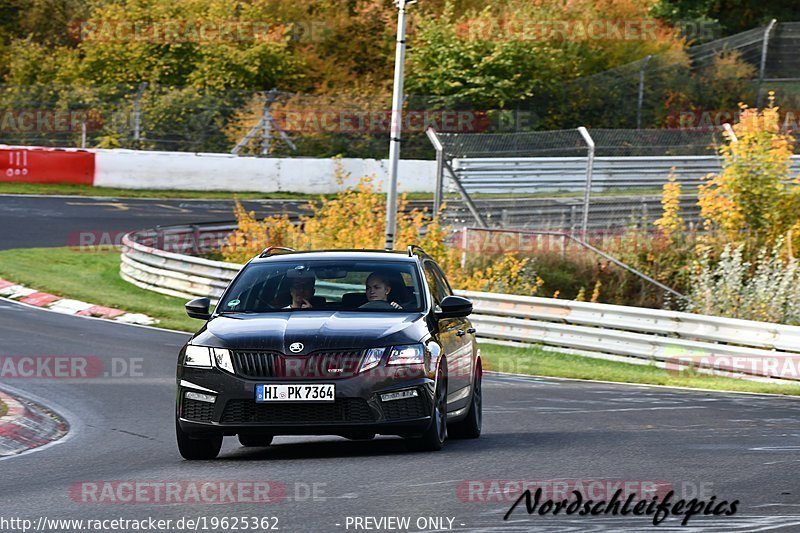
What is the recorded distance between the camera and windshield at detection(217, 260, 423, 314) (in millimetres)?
10961

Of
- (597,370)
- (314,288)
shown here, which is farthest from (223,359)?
(597,370)

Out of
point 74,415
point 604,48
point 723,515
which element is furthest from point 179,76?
point 723,515

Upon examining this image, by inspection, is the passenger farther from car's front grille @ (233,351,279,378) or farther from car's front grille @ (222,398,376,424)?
car's front grille @ (222,398,376,424)

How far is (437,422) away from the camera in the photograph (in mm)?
10242

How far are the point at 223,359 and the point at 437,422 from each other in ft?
5.29

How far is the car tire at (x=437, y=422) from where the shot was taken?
10133mm

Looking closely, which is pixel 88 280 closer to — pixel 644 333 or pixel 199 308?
pixel 644 333

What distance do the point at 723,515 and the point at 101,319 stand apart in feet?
57.6

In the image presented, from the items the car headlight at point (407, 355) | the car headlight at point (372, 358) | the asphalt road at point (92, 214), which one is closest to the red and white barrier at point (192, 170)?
the asphalt road at point (92, 214)

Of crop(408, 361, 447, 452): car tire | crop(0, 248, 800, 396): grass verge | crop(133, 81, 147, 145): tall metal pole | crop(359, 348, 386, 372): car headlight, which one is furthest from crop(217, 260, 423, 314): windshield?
crop(133, 81, 147, 145): tall metal pole

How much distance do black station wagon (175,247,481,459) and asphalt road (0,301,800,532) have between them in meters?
0.27

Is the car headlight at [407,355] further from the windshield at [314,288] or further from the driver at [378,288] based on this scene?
the driver at [378,288]

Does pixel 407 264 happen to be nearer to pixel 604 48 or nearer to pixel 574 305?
pixel 574 305

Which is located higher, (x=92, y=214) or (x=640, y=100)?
(x=640, y=100)
